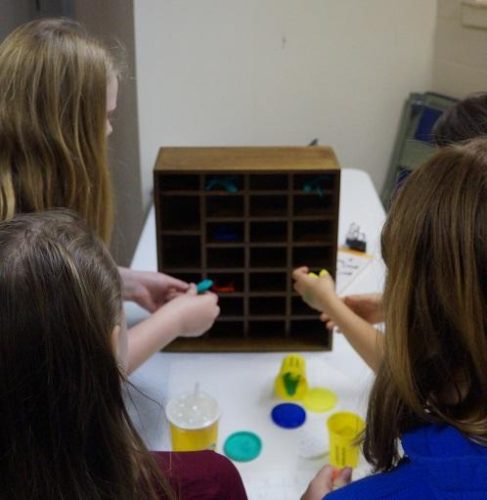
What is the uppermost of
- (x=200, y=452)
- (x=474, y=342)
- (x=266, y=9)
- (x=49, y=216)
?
(x=266, y=9)

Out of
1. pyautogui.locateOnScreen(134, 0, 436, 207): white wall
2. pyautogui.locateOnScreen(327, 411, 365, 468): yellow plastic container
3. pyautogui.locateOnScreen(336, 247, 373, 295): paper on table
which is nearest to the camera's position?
pyautogui.locateOnScreen(327, 411, 365, 468): yellow plastic container

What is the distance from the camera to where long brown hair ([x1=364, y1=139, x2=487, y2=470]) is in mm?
640

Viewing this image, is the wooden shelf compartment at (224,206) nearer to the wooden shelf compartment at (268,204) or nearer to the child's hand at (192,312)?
the wooden shelf compartment at (268,204)

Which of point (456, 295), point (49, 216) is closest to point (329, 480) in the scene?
point (456, 295)

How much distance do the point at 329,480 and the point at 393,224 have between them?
1.08 feet

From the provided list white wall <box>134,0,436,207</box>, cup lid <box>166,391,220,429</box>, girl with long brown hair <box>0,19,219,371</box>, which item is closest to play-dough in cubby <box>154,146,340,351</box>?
girl with long brown hair <box>0,19,219,371</box>

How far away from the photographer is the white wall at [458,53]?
1.93 m

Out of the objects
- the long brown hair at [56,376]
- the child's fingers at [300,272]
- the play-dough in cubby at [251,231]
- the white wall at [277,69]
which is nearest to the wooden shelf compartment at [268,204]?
the play-dough in cubby at [251,231]

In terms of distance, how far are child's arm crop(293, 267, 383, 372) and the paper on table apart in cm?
19

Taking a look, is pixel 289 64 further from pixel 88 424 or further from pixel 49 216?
pixel 88 424

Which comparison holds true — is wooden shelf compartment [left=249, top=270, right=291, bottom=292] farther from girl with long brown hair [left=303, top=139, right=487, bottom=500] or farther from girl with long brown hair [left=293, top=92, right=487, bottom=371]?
girl with long brown hair [left=303, top=139, right=487, bottom=500]

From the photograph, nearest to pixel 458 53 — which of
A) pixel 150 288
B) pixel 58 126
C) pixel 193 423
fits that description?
pixel 150 288

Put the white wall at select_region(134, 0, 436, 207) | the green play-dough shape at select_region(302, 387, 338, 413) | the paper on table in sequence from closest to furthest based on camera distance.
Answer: the green play-dough shape at select_region(302, 387, 338, 413)
the paper on table
the white wall at select_region(134, 0, 436, 207)

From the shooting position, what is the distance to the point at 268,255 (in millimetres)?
1245
